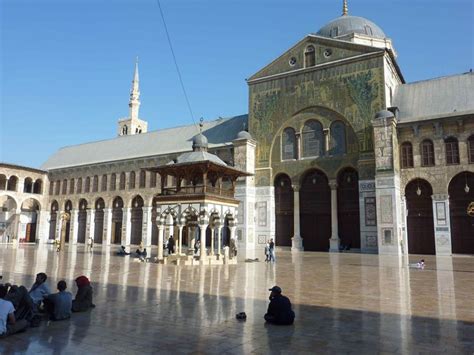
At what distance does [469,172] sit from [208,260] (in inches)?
601

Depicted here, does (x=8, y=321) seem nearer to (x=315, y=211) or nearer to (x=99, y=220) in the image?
(x=315, y=211)

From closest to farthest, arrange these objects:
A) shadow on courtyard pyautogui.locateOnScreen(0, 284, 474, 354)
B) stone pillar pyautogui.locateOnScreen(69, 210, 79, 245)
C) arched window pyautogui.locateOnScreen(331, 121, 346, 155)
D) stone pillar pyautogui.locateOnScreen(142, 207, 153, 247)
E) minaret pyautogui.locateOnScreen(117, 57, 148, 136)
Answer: shadow on courtyard pyautogui.locateOnScreen(0, 284, 474, 354) < arched window pyautogui.locateOnScreen(331, 121, 346, 155) < stone pillar pyautogui.locateOnScreen(142, 207, 153, 247) < stone pillar pyautogui.locateOnScreen(69, 210, 79, 245) < minaret pyautogui.locateOnScreen(117, 57, 148, 136)

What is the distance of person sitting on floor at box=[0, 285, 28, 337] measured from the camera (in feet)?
17.6

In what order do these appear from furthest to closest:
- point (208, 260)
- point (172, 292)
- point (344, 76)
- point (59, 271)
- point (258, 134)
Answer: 1. point (258, 134)
2. point (344, 76)
3. point (208, 260)
4. point (59, 271)
5. point (172, 292)

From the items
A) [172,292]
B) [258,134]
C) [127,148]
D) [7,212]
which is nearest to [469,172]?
[258,134]

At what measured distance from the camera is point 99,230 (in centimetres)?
3822

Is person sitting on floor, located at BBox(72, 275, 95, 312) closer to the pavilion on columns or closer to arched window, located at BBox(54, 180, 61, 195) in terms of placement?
the pavilion on columns

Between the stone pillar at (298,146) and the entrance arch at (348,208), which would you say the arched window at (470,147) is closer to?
the entrance arch at (348,208)

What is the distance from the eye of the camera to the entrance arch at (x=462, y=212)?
22047 mm

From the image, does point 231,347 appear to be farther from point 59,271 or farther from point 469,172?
point 469,172

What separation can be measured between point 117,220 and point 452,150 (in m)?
28.0

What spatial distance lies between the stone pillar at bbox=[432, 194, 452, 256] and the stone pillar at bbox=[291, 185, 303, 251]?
8.14 meters

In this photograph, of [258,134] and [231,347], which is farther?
[258,134]

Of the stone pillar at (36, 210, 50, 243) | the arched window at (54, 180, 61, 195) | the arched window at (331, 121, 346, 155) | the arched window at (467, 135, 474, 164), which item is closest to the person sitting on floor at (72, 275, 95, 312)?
the arched window at (331, 121, 346, 155)
